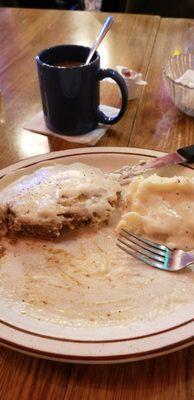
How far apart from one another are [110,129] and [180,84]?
25cm

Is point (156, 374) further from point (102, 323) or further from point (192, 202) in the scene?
point (192, 202)

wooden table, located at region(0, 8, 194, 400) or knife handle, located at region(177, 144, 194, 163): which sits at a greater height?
knife handle, located at region(177, 144, 194, 163)

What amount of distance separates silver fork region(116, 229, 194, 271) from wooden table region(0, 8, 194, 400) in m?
0.17

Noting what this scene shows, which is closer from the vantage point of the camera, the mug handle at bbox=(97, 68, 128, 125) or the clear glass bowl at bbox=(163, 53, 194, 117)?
the mug handle at bbox=(97, 68, 128, 125)

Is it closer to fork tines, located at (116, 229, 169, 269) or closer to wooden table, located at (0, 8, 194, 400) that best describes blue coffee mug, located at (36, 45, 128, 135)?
wooden table, located at (0, 8, 194, 400)

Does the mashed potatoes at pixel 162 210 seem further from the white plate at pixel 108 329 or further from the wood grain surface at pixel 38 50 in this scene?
the wood grain surface at pixel 38 50

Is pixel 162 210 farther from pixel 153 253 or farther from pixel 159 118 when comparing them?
pixel 159 118

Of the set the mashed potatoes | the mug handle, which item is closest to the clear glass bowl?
the mug handle

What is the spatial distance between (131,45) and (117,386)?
1.53 meters

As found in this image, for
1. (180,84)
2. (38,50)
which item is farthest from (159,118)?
(38,50)

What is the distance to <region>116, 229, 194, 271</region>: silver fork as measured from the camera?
29.5 inches

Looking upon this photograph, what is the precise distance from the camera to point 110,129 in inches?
48.2

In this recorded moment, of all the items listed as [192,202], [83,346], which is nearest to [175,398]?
[83,346]

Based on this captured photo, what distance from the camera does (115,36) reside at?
1.85 m
